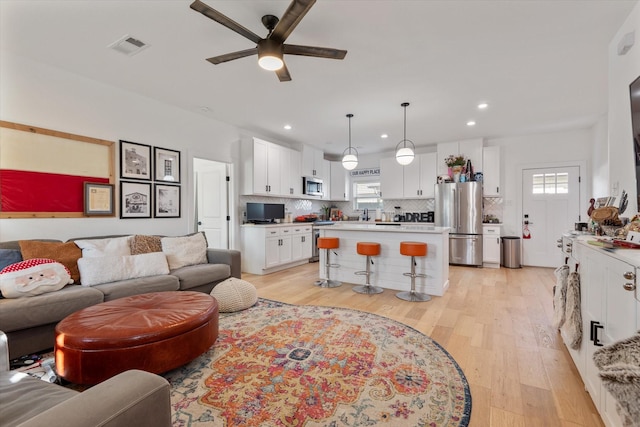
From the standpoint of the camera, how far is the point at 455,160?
247 inches

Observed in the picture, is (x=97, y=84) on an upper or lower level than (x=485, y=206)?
upper

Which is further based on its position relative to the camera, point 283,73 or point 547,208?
point 547,208

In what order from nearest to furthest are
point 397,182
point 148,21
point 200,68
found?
point 148,21
point 200,68
point 397,182

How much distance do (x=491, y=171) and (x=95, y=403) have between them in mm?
7037

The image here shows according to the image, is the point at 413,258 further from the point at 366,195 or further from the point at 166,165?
the point at 366,195

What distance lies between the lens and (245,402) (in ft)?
5.79

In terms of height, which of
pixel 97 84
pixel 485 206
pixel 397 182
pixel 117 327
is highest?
pixel 97 84

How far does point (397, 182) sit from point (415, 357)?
5324mm

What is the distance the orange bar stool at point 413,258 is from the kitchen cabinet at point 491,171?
133 inches

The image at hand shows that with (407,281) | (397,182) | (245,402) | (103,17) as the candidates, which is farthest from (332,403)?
(397,182)

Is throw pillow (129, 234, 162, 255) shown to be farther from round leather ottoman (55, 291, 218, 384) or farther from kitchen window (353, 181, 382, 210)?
kitchen window (353, 181, 382, 210)

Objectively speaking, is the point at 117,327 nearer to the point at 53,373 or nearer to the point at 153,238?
the point at 53,373

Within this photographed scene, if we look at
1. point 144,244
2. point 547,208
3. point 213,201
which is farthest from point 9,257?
point 547,208

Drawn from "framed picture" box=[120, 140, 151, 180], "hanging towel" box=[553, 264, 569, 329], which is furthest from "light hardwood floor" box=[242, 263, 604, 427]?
"framed picture" box=[120, 140, 151, 180]
